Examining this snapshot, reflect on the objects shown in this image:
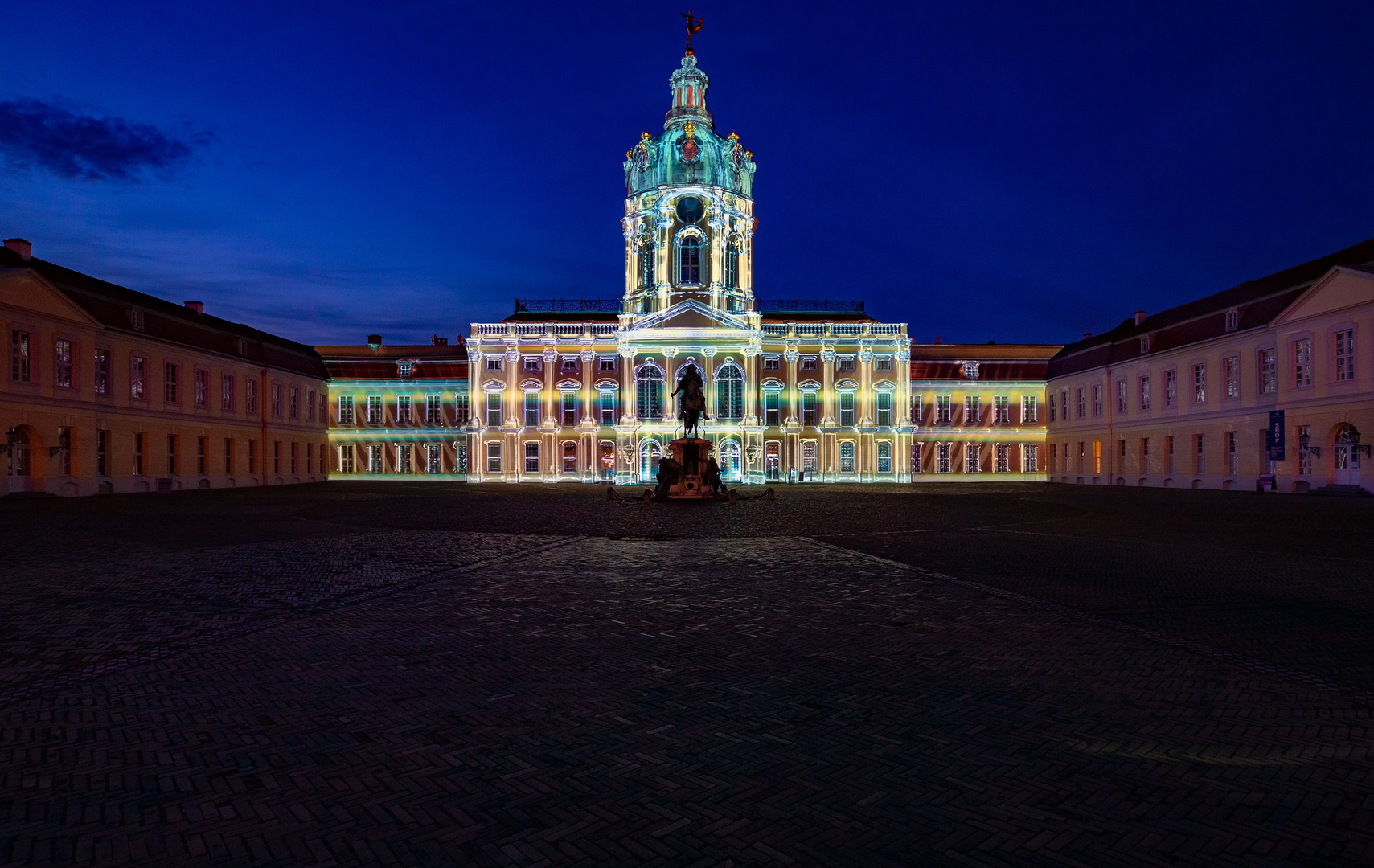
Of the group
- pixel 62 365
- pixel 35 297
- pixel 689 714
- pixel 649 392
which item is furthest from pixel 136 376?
pixel 689 714

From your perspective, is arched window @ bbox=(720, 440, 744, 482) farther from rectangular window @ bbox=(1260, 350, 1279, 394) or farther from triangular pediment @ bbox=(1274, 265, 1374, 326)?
triangular pediment @ bbox=(1274, 265, 1374, 326)

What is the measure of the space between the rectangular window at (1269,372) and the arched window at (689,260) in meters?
36.3

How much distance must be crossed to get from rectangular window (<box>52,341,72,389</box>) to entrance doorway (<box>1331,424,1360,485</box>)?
Answer: 58.6 m

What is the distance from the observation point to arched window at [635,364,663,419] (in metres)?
58.5

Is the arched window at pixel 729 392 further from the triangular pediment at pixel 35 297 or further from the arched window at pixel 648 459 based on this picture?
the triangular pediment at pixel 35 297

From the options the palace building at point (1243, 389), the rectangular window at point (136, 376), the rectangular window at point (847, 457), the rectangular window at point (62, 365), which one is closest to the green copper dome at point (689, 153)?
the rectangular window at point (847, 457)

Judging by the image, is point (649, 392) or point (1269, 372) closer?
point (1269, 372)

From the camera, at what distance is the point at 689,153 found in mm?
61594

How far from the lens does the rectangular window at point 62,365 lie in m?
37.2

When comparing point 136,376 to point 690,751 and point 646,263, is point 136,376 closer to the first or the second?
point 646,263

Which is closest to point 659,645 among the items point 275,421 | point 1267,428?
point 1267,428

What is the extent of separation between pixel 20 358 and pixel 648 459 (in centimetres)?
3539

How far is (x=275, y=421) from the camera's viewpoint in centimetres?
5709

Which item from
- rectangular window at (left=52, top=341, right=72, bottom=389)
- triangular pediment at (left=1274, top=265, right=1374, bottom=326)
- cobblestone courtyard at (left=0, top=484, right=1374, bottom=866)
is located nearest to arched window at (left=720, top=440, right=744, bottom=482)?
triangular pediment at (left=1274, top=265, right=1374, bottom=326)
